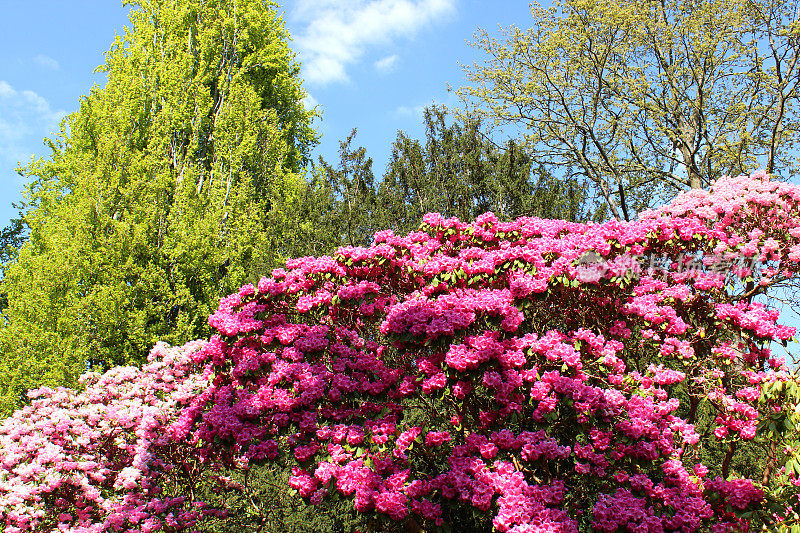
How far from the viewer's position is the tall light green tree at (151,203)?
12.5m

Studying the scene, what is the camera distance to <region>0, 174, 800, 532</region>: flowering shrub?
185 inches

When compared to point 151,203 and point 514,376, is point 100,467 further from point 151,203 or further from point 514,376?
point 151,203

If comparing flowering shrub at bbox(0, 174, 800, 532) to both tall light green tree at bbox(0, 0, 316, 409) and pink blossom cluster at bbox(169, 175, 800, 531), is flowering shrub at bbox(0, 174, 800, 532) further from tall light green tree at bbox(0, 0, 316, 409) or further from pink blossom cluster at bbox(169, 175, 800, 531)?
tall light green tree at bbox(0, 0, 316, 409)

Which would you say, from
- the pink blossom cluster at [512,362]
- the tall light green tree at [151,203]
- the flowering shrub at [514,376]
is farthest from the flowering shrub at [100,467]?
the tall light green tree at [151,203]

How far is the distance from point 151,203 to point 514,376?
11.8 meters

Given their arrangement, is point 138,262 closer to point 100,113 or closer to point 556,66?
point 100,113

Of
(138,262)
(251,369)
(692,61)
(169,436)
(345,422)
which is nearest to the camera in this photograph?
(345,422)

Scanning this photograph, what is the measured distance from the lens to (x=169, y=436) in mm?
6398

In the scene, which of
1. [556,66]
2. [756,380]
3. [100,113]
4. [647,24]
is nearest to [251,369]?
[756,380]

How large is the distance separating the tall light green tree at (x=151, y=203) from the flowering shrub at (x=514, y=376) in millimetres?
6133

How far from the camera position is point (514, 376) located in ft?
15.7

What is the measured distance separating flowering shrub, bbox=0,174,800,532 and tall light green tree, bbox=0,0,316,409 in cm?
613

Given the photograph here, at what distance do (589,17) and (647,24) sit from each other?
1.73m

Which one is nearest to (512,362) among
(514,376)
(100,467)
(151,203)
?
(514,376)
